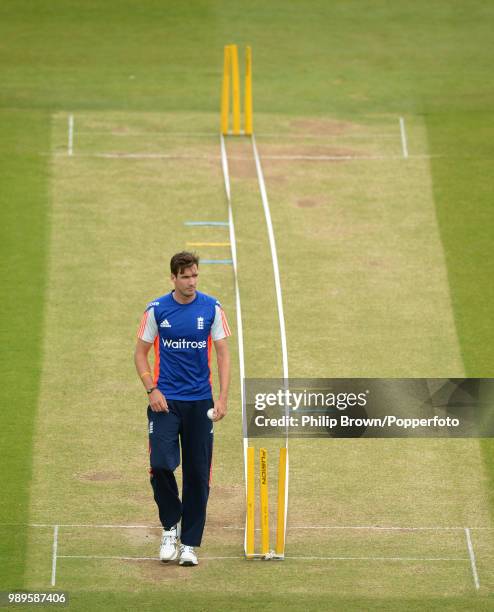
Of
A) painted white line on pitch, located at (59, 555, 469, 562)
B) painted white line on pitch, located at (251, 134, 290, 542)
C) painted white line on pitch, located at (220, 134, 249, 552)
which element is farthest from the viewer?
painted white line on pitch, located at (251, 134, 290, 542)

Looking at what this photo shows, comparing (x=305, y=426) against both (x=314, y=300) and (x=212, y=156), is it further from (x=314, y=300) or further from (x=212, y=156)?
(x=212, y=156)

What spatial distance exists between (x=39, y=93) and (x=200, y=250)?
→ 222 inches

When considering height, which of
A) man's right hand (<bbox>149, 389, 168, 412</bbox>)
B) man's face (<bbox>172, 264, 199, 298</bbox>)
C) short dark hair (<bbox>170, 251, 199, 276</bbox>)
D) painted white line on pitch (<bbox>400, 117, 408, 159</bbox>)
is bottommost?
man's right hand (<bbox>149, 389, 168, 412</bbox>)

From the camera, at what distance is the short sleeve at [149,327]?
35.1ft

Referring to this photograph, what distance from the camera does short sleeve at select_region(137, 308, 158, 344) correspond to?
10.7 m

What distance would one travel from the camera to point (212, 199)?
18297mm

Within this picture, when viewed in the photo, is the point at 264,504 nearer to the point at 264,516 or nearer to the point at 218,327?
the point at 264,516

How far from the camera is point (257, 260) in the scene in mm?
16953

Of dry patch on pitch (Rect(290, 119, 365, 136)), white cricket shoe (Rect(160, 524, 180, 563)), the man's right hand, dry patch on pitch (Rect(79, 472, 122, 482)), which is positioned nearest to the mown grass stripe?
dry patch on pitch (Rect(79, 472, 122, 482))

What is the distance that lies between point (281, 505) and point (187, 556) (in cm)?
82

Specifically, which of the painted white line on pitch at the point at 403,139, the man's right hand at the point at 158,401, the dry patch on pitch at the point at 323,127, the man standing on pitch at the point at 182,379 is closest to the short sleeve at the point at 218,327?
the man standing on pitch at the point at 182,379

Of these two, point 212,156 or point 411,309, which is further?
point 212,156

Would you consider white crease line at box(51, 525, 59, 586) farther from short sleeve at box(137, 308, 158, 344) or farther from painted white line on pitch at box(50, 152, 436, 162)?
painted white line on pitch at box(50, 152, 436, 162)

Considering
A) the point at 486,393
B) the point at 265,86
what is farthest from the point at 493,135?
the point at 486,393
